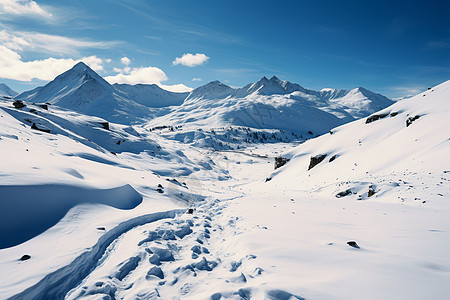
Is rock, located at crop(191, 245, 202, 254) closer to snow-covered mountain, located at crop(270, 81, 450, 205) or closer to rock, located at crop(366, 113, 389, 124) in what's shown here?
snow-covered mountain, located at crop(270, 81, 450, 205)

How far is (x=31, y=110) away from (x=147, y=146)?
887 inches

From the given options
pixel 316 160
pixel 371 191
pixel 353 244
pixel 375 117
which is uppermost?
pixel 375 117

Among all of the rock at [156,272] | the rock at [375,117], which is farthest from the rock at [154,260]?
the rock at [375,117]

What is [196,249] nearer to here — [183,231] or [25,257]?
[183,231]

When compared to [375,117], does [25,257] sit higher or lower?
lower

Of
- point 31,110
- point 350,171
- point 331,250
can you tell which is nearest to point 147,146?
point 31,110

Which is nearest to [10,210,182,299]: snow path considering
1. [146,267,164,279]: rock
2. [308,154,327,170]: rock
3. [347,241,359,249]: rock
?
[146,267,164,279]: rock

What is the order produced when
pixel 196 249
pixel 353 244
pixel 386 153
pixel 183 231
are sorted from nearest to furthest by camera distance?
1. pixel 353 244
2. pixel 196 249
3. pixel 183 231
4. pixel 386 153

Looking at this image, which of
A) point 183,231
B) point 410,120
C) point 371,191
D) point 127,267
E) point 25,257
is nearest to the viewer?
point 25,257

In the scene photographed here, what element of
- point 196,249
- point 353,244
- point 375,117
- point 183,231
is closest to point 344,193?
point 353,244

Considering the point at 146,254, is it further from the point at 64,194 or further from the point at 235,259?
the point at 64,194

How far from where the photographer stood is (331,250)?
565 centimetres

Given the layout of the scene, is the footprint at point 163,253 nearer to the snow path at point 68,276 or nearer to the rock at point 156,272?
the rock at point 156,272

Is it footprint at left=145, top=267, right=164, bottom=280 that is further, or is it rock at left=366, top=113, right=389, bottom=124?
rock at left=366, top=113, right=389, bottom=124
